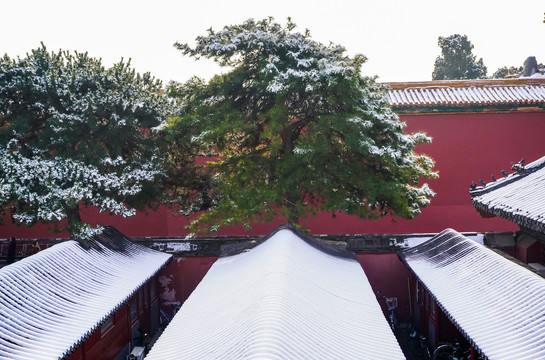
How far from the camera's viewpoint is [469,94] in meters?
14.8

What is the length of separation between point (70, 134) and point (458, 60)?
24897 millimetres

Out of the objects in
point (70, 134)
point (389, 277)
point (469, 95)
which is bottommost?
point (389, 277)

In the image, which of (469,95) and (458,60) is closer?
(469,95)

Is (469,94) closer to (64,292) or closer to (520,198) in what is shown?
(520,198)

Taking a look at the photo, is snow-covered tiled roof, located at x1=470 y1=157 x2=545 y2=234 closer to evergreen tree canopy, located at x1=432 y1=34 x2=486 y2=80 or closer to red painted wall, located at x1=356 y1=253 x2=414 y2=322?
red painted wall, located at x1=356 y1=253 x2=414 y2=322

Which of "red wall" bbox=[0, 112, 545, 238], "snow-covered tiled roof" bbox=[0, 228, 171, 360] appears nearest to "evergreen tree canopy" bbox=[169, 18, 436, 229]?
"snow-covered tiled roof" bbox=[0, 228, 171, 360]

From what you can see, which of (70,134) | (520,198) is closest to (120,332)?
(70,134)

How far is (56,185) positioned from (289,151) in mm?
5462

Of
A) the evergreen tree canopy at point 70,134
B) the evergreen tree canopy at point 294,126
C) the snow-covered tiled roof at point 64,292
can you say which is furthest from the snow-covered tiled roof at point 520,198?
the evergreen tree canopy at point 70,134

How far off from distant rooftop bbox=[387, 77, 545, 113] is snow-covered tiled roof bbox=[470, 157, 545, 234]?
18.8 ft

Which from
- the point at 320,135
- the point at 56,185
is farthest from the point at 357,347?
the point at 56,185

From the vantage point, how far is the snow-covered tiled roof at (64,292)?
7.07 m

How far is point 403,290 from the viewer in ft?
39.6

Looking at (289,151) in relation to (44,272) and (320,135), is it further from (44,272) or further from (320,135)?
(44,272)
